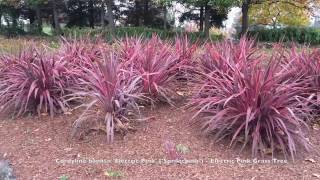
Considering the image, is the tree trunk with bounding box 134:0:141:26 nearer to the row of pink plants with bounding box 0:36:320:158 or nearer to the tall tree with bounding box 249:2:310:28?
the tall tree with bounding box 249:2:310:28

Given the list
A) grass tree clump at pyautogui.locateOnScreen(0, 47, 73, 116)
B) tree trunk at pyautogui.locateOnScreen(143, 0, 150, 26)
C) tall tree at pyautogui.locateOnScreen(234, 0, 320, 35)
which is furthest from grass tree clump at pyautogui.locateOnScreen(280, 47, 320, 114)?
tree trunk at pyautogui.locateOnScreen(143, 0, 150, 26)

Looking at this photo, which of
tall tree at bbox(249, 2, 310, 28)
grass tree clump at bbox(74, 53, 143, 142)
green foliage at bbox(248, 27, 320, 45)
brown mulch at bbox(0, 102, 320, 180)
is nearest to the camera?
brown mulch at bbox(0, 102, 320, 180)

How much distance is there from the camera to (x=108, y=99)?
3.95 m

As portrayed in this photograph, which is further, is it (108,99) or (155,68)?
(155,68)

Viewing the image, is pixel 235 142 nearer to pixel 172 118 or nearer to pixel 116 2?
pixel 172 118

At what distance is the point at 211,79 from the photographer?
4109 millimetres

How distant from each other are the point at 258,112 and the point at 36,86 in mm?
2442

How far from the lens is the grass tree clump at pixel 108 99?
3.97 metres

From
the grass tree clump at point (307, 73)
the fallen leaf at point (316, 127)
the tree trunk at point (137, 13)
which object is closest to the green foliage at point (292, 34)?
the tree trunk at point (137, 13)

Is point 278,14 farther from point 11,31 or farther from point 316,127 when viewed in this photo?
point 316,127

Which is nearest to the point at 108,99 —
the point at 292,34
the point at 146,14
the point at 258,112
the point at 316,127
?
the point at 258,112

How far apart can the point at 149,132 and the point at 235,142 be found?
33.5 inches

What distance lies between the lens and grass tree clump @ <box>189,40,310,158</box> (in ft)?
11.8

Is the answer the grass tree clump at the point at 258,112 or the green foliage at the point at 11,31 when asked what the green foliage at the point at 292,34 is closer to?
the green foliage at the point at 11,31
